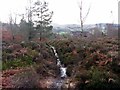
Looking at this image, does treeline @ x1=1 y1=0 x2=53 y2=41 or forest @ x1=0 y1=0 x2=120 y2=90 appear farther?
treeline @ x1=1 y1=0 x2=53 y2=41

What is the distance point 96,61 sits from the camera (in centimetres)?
1669

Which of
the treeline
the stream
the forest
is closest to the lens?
the forest

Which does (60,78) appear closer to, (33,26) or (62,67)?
(62,67)

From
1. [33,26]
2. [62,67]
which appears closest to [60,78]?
[62,67]

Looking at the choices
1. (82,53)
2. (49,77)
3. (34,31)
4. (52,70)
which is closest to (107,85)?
(49,77)

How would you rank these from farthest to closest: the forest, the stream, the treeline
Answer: the treeline → the stream → the forest

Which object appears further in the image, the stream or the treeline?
the treeline

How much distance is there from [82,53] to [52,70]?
337cm

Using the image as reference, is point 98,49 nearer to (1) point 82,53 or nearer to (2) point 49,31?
(1) point 82,53

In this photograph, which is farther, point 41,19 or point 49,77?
point 41,19

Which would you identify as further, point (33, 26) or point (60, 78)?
point (33, 26)

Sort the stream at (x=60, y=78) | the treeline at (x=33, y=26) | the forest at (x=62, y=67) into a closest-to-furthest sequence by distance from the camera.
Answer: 1. the forest at (x=62, y=67)
2. the stream at (x=60, y=78)
3. the treeline at (x=33, y=26)

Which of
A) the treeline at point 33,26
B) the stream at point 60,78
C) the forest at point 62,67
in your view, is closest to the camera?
the forest at point 62,67

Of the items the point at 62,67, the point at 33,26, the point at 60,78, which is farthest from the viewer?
the point at 33,26
